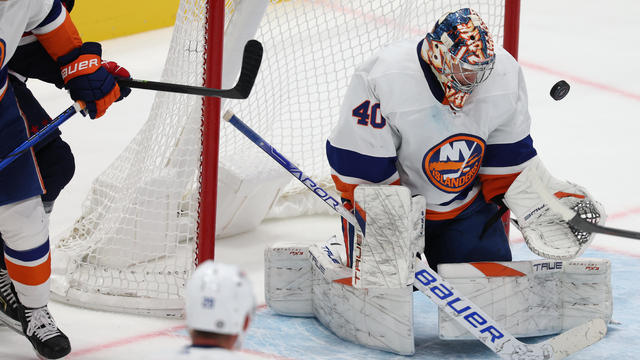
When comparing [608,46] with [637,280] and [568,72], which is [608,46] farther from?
[637,280]

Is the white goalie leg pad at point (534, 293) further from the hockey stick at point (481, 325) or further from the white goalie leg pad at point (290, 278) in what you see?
the white goalie leg pad at point (290, 278)

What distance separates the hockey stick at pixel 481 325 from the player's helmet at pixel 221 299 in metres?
1.22

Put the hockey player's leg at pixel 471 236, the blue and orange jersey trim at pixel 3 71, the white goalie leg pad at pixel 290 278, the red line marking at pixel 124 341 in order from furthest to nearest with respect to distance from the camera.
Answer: the white goalie leg pad at pixel 290 278
the hockey player's leg at pixel 471 236
the red line marking at pixel 124 341
the blue and orange jersey trim at pixel 3 71

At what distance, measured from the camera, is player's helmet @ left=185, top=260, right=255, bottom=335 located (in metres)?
1.44

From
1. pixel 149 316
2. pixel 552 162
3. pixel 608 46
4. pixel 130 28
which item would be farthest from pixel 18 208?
pixel 608 46

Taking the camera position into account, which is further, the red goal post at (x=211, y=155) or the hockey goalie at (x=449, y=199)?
the red goal post at (x=211, y=155)

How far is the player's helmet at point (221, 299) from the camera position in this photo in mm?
1442

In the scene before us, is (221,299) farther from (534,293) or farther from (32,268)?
(534,293)

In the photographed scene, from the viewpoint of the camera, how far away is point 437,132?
8.61 ft

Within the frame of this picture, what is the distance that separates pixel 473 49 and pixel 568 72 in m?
3.63

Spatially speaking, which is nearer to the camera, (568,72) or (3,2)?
(3,2)

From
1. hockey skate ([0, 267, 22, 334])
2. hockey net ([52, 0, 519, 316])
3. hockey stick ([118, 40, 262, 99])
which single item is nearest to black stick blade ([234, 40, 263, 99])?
hockey stick ([118, 40, 262, 99])

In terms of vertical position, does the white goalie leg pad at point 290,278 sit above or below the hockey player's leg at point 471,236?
below

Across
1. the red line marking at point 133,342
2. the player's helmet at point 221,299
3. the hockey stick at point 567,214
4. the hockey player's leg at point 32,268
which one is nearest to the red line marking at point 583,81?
the hockey stick at point 567,214
